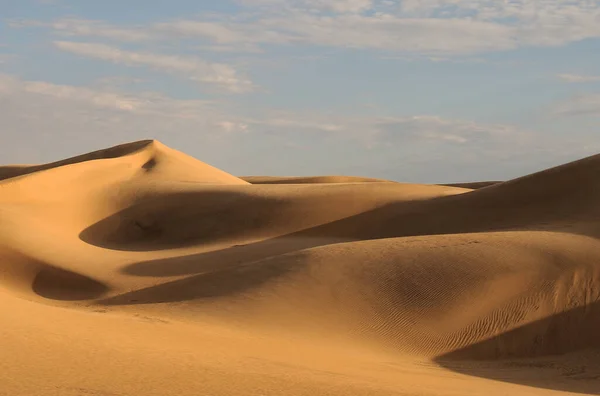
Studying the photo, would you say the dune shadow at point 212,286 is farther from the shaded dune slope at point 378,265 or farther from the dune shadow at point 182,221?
the dune shadow at point 182,221

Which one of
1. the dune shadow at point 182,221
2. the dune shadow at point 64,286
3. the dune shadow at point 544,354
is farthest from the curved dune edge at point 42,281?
the dune shadow at point 544,354

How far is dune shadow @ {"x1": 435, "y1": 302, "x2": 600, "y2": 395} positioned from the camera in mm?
12297

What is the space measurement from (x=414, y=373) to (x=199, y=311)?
4.72 m

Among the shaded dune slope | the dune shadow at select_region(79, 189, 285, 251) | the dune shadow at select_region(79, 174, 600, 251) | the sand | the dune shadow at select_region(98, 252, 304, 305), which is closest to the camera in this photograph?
the sand

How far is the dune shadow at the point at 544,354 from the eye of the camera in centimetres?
1230

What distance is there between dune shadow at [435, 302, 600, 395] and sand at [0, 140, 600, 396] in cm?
4

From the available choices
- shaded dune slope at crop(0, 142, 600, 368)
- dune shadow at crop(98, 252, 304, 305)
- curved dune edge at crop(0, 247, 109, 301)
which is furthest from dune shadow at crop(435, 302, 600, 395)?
curved dune edge at crop(0, 247, 109, 301)

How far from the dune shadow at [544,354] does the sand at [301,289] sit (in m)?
0.04

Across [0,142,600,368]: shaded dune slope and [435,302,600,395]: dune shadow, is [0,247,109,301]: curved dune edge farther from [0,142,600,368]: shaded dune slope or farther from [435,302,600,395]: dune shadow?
[435,302,600,395]: dune shadow

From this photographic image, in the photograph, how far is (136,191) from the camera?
32.3 meters

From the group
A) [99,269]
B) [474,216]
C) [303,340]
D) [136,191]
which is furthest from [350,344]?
[136,191]

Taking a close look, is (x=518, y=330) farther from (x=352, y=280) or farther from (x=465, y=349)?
(x=352, y=280)

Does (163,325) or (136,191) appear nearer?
(163,325)

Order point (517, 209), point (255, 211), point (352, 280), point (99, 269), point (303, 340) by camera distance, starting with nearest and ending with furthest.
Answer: point (303, 340) < point (352, 280) < point (99, 269) < point (517, 209) < point (255, 211)
